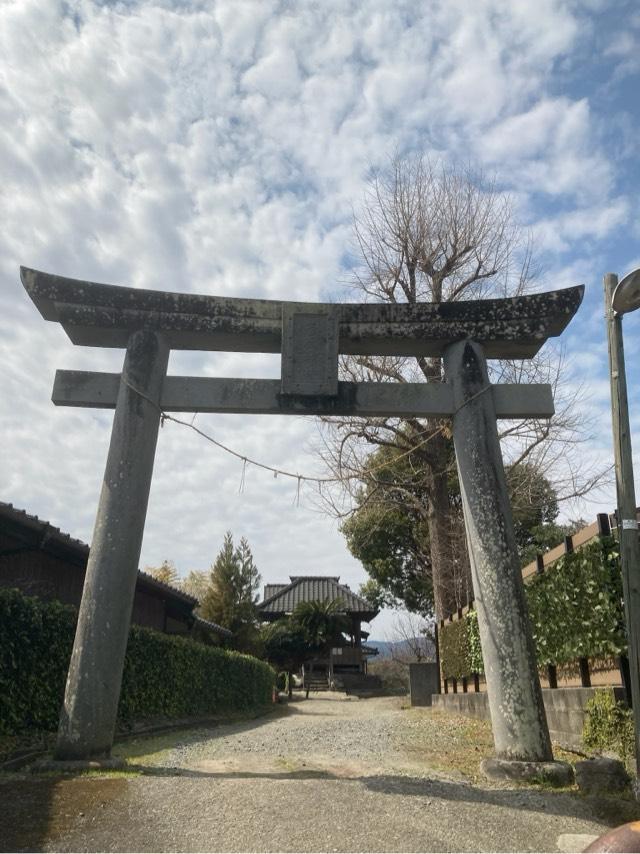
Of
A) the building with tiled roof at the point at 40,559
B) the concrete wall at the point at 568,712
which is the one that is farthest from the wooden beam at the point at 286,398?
the building with tiled roof at the point at 40,559

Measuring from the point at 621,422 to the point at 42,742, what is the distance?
7.16 metres

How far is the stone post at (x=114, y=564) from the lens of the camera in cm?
539

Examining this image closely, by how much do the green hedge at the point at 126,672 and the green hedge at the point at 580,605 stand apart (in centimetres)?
633

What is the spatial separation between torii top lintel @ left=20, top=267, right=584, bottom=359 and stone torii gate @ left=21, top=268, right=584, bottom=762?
0.04ft

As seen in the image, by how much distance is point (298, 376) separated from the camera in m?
6.50

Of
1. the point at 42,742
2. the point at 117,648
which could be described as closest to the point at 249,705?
the point at 42,742

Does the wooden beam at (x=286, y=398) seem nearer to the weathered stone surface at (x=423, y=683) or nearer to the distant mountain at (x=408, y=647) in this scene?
the weathered stone surface at (x=423, y=683)

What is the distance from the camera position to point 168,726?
1123cm

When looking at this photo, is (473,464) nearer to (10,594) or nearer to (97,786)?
(97,786)

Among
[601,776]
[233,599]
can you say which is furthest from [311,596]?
[601,776]

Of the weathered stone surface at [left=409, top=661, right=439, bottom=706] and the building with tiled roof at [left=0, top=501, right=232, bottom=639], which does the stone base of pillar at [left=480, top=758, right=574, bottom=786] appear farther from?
the weathered stone surface at [left=409, top=661, right=439, bottom=706]

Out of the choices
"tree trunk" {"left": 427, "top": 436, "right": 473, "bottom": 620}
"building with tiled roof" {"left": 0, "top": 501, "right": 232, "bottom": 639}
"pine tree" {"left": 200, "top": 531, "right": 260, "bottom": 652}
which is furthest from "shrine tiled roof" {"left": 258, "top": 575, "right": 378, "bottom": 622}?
"building with tiled roof" {"left": 0, "top": 501, "right": 232, "bottom": 639}

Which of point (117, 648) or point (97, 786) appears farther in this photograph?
point (117, 648)

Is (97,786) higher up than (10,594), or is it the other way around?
(10,594)
